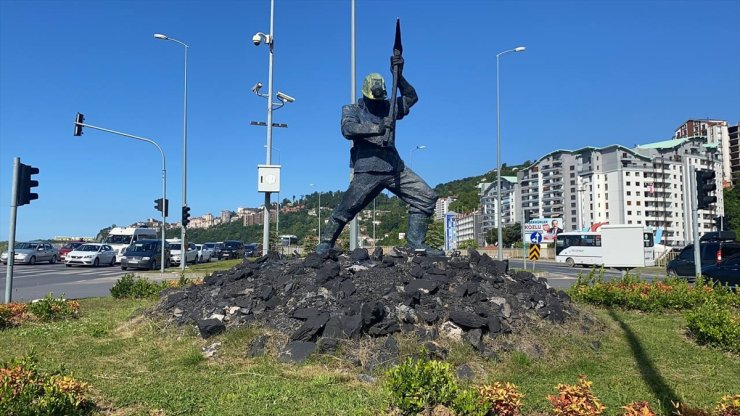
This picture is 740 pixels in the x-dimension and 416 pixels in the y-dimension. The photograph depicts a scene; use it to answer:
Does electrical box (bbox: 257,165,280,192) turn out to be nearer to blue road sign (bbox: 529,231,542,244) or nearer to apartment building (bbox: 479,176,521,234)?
blue road sign (bbox: 529,231,542,244)

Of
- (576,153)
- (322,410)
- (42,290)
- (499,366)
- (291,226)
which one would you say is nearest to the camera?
(322,410)

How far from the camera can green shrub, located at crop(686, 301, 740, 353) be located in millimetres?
7219

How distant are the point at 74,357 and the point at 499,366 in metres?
5.44

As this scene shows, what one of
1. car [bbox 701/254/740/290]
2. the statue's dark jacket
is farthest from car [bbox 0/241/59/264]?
car [bbox 701/254/740/290]

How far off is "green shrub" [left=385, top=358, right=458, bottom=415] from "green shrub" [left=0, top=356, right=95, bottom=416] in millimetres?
2639

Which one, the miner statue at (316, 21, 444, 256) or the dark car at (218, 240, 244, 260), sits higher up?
the miner statue at (316, 21, 444, 256)

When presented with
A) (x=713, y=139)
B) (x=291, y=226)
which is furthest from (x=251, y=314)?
(x=713, y=139)

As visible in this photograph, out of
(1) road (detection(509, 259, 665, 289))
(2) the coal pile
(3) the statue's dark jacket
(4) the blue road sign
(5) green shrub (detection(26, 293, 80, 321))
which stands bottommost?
(1) road (detection(509, 259, 665, 289))

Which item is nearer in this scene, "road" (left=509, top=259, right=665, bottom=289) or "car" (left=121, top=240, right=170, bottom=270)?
"road" (left=509, top=259, right=665, bottom=289)

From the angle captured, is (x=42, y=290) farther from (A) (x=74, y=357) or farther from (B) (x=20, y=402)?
(B) (x=20, y=402)

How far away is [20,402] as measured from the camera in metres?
3.96

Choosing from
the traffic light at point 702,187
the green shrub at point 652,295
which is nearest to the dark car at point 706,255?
the traffic light at point 702,187

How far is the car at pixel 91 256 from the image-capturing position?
3191cm

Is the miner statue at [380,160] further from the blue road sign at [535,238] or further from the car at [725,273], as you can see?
the blue road sign at [535,238]
